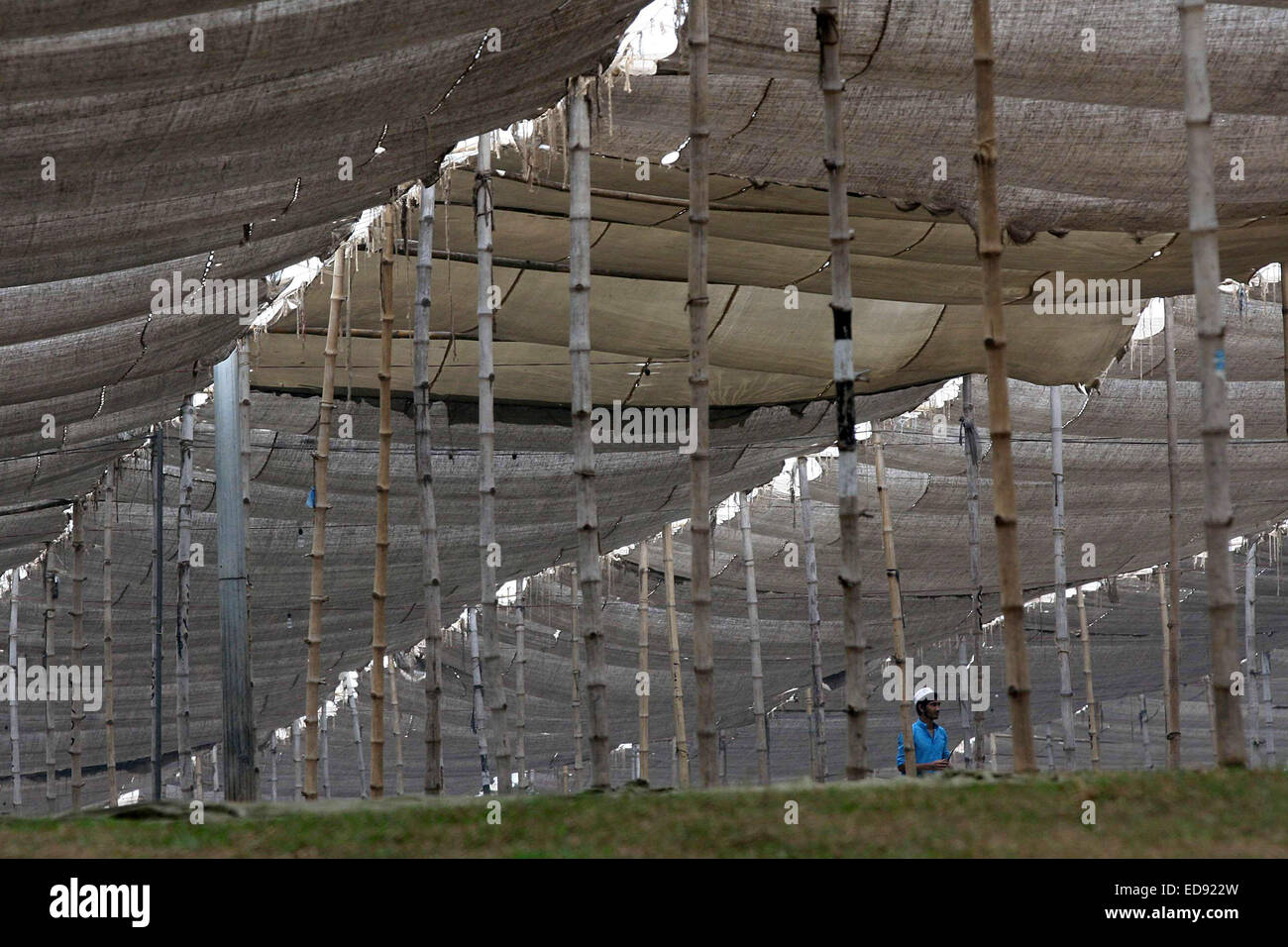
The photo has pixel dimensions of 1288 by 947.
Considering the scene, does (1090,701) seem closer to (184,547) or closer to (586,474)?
(184,547)

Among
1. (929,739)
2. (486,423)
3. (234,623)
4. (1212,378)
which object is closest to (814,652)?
(929,739)

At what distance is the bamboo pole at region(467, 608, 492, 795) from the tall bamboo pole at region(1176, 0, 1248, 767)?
40.9 ft

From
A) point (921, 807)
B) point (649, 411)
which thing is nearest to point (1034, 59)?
point (921, 807)

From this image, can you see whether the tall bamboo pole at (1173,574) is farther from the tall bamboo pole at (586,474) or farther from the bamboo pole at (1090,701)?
the tall bamboo pole at (586,474)

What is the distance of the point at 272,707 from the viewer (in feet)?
123

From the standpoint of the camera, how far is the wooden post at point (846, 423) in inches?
330

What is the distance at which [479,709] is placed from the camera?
758 inches

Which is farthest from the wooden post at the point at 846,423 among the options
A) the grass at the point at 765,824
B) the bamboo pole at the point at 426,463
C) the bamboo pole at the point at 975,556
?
the bamboo pole at the point at 975,556

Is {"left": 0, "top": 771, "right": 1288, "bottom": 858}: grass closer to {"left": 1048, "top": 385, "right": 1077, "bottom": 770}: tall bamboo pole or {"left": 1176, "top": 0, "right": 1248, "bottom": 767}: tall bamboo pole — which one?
{"left": 1176, "top": 0, "right": 1248, "bottom": 767}: tall bamboo pole

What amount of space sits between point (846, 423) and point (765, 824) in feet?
11.0
